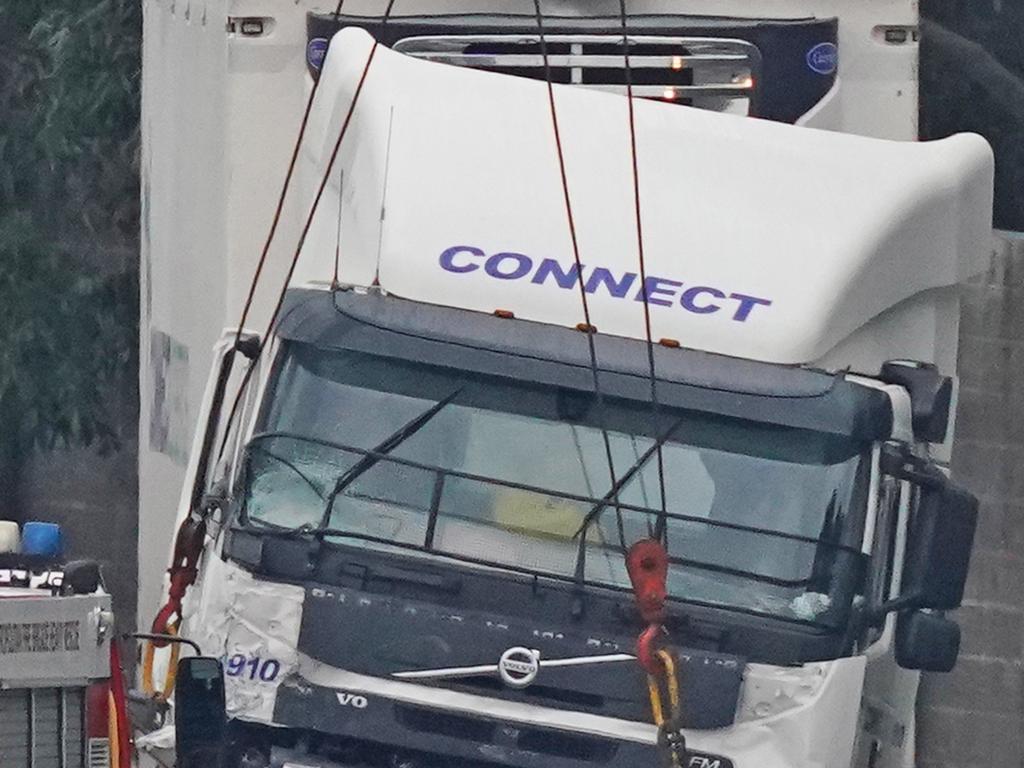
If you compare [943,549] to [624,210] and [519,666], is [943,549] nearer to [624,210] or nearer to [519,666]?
[519,666]

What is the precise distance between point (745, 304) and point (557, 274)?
58 centimetres

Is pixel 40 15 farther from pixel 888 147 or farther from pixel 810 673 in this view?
pixel 810 673

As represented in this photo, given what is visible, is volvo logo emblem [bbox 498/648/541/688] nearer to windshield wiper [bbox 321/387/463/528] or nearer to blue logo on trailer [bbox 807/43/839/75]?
windshield wiper [bbox 321/387/463/528]

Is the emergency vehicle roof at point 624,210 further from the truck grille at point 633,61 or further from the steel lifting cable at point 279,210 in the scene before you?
the truck grille at point 633,61

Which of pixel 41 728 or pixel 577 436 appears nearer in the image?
pixel 41 728

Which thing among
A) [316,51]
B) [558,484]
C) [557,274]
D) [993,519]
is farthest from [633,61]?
[993,519]

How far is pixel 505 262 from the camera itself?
750cm

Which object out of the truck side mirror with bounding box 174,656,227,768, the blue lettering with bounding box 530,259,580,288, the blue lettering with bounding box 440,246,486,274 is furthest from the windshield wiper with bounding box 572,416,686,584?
the truck side mirror with bounding box 174,656,227,768

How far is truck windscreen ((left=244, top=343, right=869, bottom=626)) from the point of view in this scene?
703 centimetres

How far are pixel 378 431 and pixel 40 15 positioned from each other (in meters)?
6.73

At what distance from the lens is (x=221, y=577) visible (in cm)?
722

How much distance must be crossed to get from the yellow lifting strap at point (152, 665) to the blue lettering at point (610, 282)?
67.8 inches

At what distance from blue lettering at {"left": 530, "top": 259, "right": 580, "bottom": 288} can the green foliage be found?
589 cm

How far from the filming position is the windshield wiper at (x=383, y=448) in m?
7.15
